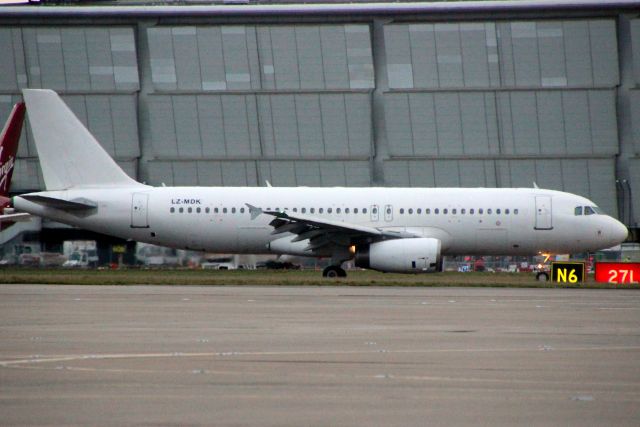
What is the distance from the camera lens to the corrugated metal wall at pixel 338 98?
54.9 meters

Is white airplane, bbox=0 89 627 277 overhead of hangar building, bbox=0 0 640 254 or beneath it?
beneath

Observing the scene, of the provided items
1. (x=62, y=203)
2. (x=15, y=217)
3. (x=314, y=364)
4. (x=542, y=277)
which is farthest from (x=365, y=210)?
(x=314, y=364)

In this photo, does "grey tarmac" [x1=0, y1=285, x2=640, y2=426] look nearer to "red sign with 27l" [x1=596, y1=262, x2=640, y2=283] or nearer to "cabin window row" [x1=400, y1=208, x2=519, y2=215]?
"red sign with 27l" [x1=596, y1=262, x2=640, y2=283]

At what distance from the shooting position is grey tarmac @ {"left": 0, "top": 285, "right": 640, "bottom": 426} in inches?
330

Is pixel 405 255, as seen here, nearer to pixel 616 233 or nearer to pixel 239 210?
pixel 239 210

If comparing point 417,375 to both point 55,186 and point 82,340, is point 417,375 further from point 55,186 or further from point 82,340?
point 55,186

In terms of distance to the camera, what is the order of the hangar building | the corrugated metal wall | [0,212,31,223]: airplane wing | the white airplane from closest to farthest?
1. the white airplane
2. [0,212,31,223]: airplane wing
3. the hangar building
4. the corrugated metal wall

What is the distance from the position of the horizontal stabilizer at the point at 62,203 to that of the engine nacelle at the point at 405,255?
377 inches

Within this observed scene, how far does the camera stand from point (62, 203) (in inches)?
1430

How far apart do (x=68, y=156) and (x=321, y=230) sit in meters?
9.21

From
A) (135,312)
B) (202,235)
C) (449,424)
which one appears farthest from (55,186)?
(449,424)

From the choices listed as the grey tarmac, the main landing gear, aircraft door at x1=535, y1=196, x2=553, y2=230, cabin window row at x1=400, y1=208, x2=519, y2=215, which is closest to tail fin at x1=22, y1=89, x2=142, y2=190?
the main landing gear

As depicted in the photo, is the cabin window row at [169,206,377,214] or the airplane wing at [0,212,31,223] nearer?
the cabin window row at [169,206,377,214]

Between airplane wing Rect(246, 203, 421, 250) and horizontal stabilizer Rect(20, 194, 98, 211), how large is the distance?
5.91 metres
